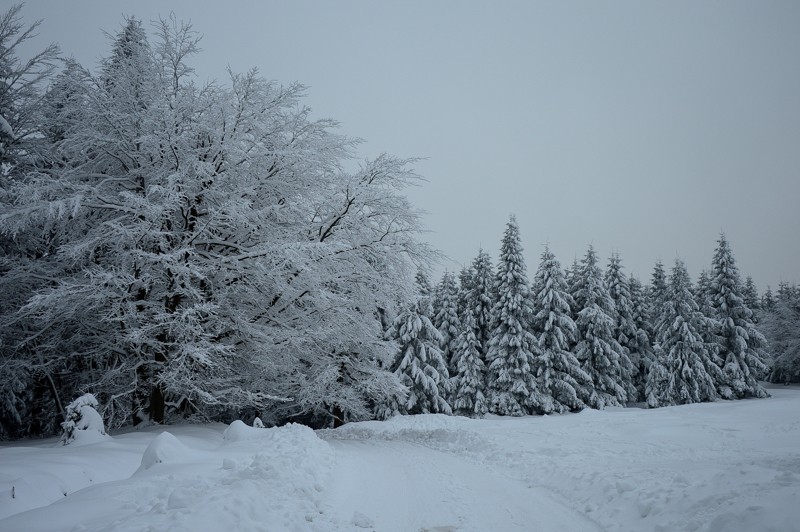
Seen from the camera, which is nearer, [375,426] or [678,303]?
[375,426]

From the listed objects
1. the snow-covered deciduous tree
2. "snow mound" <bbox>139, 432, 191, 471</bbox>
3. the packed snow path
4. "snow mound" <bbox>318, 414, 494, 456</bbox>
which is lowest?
"snow mound" <bbox>318, 414, 494, 456</bbox>

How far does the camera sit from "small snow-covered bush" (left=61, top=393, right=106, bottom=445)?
7914 millimetres

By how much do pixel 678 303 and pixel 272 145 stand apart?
34463mm

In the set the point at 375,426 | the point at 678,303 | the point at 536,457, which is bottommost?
the point at 375,426

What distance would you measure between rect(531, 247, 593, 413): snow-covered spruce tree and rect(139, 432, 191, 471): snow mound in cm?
2593

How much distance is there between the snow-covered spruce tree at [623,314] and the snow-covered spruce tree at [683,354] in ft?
5.78

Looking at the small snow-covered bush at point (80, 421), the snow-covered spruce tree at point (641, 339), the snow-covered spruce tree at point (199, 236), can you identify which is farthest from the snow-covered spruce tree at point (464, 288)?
the small snow-covered bush at point (80, 421)

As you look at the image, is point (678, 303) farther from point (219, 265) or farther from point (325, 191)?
point (219, 265)

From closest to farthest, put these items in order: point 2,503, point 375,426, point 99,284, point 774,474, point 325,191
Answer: point 2,503 → point 774,474 → point 99,284 → point 325,191 → point 375,426

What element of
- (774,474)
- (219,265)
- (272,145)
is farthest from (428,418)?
(774,474)

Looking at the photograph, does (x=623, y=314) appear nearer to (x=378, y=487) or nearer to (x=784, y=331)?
(x=784, y=331)

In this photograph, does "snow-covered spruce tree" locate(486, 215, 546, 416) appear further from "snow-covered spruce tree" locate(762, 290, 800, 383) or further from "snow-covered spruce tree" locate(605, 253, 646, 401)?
"snow-covered spruce tree" locate(762, 290, 800, 383)

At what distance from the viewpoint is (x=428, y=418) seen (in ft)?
63.0

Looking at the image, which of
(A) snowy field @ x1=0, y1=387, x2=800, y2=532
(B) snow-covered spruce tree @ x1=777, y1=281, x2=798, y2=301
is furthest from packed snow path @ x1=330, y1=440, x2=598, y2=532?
(B) snow-covered spruce tree @ x1=777, y1=281, x2=798, y2=301
